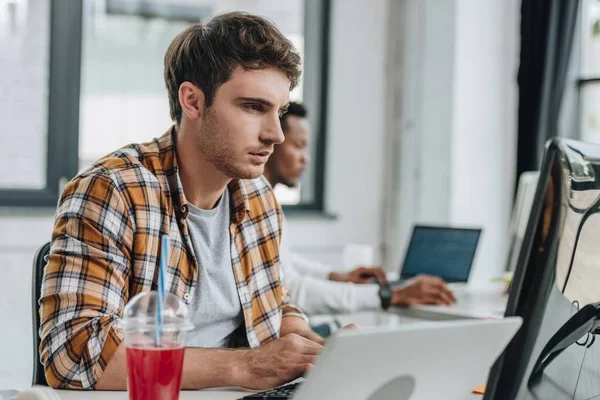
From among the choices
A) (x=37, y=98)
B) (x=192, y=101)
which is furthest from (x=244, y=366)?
(x=37, y=98)

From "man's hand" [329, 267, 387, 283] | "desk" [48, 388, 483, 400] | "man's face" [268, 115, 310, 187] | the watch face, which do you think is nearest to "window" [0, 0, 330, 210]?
"man's face" [268, 115, 310, 187]

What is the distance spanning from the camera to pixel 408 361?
70 cm

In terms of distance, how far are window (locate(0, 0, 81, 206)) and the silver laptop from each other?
295 cm

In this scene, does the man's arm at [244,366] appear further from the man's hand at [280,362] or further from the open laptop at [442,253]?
the open laptop at [442,253]

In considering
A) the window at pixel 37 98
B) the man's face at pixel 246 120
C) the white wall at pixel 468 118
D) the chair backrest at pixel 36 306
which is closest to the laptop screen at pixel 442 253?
the man's face at pixel 246 120

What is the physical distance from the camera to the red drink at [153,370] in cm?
83

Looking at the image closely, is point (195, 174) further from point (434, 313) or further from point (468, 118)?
point (468, 118)

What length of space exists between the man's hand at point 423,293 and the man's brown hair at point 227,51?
0.95 metres

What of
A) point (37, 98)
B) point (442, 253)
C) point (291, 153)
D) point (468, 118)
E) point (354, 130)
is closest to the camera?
point (442, 253)

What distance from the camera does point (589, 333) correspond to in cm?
86

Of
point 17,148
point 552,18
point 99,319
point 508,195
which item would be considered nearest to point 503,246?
point 508,195

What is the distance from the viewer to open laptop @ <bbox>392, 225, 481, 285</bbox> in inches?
91.5

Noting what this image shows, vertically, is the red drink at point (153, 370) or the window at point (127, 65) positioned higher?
the window at point (127, 65)

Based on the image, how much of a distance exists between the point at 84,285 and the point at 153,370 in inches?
13.6
